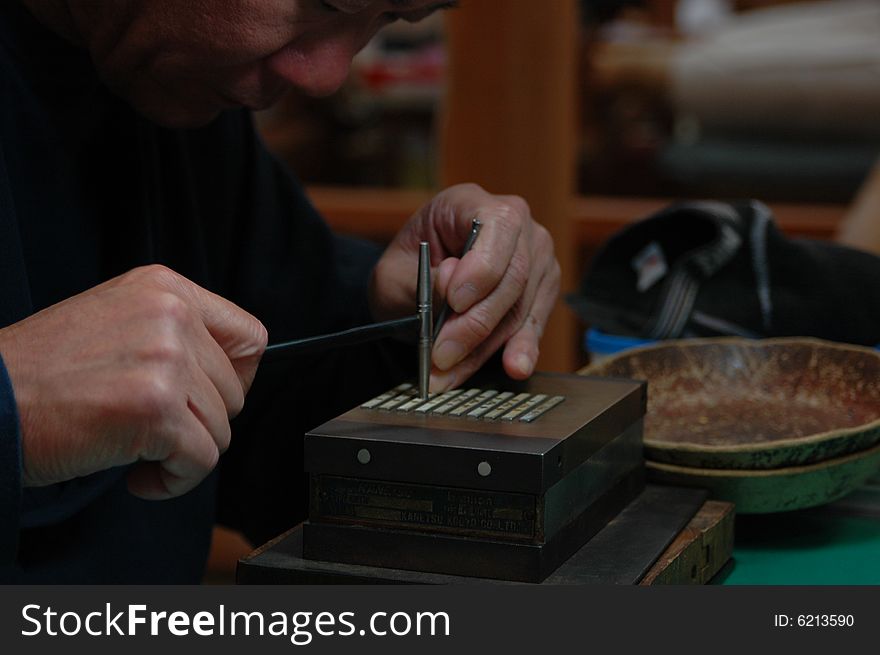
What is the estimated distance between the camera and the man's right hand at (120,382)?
89 centimetres

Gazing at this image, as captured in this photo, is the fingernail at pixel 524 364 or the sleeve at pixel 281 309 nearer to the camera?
the fingernail at pixel 524 364

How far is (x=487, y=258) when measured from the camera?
1277mm

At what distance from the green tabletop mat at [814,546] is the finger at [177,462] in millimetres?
517

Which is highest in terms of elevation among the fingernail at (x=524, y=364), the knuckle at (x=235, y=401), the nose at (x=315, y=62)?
the nose at (x=315, y=62)

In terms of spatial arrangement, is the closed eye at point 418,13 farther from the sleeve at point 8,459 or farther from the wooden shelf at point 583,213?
the wooden shelf at point 583,213

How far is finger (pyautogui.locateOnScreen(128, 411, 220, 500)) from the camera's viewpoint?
0.91m

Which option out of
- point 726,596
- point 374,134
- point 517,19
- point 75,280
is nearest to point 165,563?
point 75,280

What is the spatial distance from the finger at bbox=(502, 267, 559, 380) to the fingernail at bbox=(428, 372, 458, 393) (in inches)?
2.4

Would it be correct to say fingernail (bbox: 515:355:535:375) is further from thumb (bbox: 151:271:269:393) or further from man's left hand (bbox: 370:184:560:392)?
thumb (bbox: 151:271:269:393)

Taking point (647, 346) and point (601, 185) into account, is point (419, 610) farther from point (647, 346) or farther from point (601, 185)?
point (601, 185)

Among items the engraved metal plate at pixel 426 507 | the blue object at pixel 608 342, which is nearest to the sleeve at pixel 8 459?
the engraved metal plate at pixel 426 507

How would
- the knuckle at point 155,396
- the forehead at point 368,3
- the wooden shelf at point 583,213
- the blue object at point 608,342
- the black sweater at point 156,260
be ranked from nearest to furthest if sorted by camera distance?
1. the knuckle at point 155,396
2. the forehead at point 368,3
3. the black sweater at point 156,260
4. the blue object at point 608,342
5. the wooden shelf at point 583,213

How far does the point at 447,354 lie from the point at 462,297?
0.07 metres

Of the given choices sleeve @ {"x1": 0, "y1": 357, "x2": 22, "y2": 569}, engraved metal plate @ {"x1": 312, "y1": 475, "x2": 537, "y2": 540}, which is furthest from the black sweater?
engraved metal plate @ {"x1": 312, "y1": 475, "x2": 537, "y2": 540}
